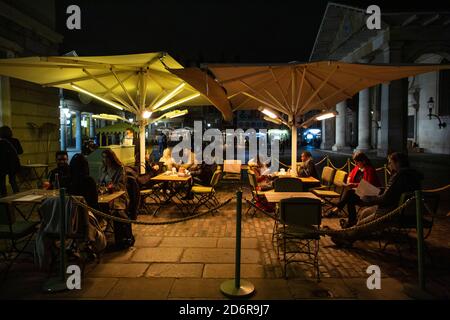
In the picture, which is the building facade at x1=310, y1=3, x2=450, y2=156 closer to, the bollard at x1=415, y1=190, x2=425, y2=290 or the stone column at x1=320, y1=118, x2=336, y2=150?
the stone column at x1=320, y1=118, x2=336, y2=150

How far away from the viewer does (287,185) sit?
21.2 ft

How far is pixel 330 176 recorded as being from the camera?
27.1ft

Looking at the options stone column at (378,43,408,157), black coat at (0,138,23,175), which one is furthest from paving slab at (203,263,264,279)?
stone column at (378,43,408,157)

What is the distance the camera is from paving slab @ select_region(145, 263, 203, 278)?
176 inches

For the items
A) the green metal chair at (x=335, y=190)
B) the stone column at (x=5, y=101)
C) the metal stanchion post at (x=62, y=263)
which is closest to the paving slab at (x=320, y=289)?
the metal stanchion post at (x=62, y=263)

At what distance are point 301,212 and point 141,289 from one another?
2.11 m

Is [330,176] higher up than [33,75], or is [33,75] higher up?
[33,75]

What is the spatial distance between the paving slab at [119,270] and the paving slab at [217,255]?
64 cm

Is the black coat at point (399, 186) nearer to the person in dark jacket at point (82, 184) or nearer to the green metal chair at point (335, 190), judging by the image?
the green metal chair at point (335, 190)

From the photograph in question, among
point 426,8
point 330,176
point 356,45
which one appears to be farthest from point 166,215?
point 356,45

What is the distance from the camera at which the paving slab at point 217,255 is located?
5031 millimetres

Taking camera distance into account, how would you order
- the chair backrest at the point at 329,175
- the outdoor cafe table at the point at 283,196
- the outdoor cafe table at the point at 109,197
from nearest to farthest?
the outdoor cafe table at the point at 109,197
the outdoor cafe table at the point at 283,196
the chair backrest at the point at 329,175
